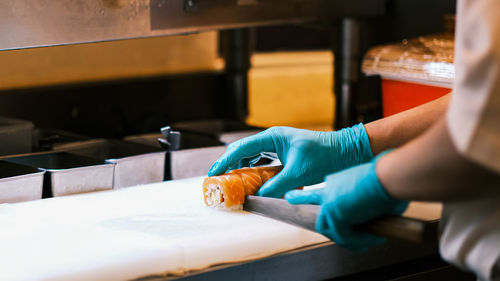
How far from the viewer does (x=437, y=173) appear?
107 cm

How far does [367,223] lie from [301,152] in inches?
14.5

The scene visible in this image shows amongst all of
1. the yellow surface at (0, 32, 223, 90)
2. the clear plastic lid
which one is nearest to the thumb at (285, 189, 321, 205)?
the clear plastic lid

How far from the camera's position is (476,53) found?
1009 millimetres

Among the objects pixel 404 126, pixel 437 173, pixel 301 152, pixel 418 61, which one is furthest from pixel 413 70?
pixel 437 173

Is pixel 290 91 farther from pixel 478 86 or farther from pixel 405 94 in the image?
pixel 478 86

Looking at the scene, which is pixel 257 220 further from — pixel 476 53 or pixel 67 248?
pixel 476 53

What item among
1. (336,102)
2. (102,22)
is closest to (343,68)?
(336,102)

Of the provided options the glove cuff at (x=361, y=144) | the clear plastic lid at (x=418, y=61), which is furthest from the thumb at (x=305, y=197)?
the clear plastic lid at (x=418, y=61)

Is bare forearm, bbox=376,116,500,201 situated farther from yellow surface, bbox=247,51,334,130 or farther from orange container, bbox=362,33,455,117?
yellow surface, bbox=247,51,334,130

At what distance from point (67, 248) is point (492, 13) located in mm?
937

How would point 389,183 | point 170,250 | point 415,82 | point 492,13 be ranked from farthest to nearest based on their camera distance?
1. point 415,82
2. point 170,250
3. point 389,183
4. point 492,13

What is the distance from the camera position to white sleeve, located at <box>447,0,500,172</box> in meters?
0.99

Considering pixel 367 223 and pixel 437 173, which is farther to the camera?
pixel 367 223

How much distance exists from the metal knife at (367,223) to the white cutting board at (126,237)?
0.08ft
